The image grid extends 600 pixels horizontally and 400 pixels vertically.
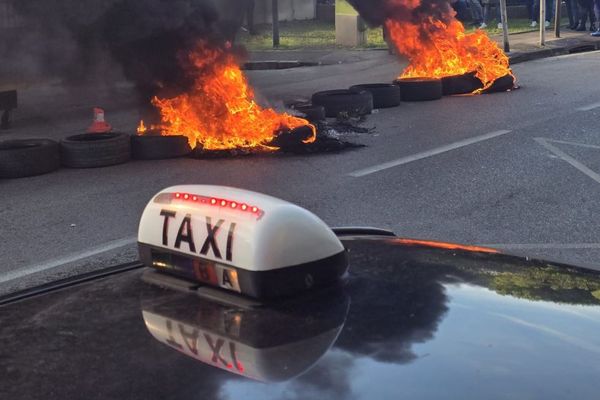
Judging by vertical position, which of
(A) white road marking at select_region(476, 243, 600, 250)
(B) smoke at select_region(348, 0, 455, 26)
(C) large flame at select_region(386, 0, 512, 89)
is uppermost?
(B) smoke at select_region(348, 0, 455, 26)

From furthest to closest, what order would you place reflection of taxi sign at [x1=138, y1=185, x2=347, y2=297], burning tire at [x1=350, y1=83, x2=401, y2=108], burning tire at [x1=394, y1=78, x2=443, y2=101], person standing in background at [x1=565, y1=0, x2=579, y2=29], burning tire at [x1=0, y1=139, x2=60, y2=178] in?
1. person standing in background at [x1=565, y1=0, x2=579, y2=29]
2. burning tire at [x1=394, y1=78, x2=443, y2=101]
3. burning tire at [x1=350, y1=83, x2=401, y2=108]
4. burning tire at [x1=0, y1=139, x2=60, y2=178]
5. reflection of taxi sign at [x1=138, y1=185, x2=347, y2=297]

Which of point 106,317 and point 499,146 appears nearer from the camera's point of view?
point 106,317

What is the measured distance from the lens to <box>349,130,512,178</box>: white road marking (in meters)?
8.51

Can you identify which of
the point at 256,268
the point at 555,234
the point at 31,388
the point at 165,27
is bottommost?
the point at 555,234

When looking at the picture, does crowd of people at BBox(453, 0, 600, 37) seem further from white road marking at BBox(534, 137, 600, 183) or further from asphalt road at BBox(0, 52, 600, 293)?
white road marking at BBox(534, 137, 600, 183)

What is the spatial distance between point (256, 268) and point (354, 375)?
309 mm

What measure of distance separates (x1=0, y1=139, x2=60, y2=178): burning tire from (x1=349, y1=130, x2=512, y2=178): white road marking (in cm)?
313

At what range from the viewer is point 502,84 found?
13922mm

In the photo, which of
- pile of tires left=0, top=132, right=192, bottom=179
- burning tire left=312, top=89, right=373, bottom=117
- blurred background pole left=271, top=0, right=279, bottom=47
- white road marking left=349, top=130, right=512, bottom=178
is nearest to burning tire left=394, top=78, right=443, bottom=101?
burning tire left=312, top=89, right=373, bottom=117

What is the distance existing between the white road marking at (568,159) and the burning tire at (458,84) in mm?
3951

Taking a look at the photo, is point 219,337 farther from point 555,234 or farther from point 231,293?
point 555,234

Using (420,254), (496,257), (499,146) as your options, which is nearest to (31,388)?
(420,254)

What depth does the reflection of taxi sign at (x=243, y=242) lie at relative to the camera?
1.65 m

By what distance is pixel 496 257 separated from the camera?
2.29m
